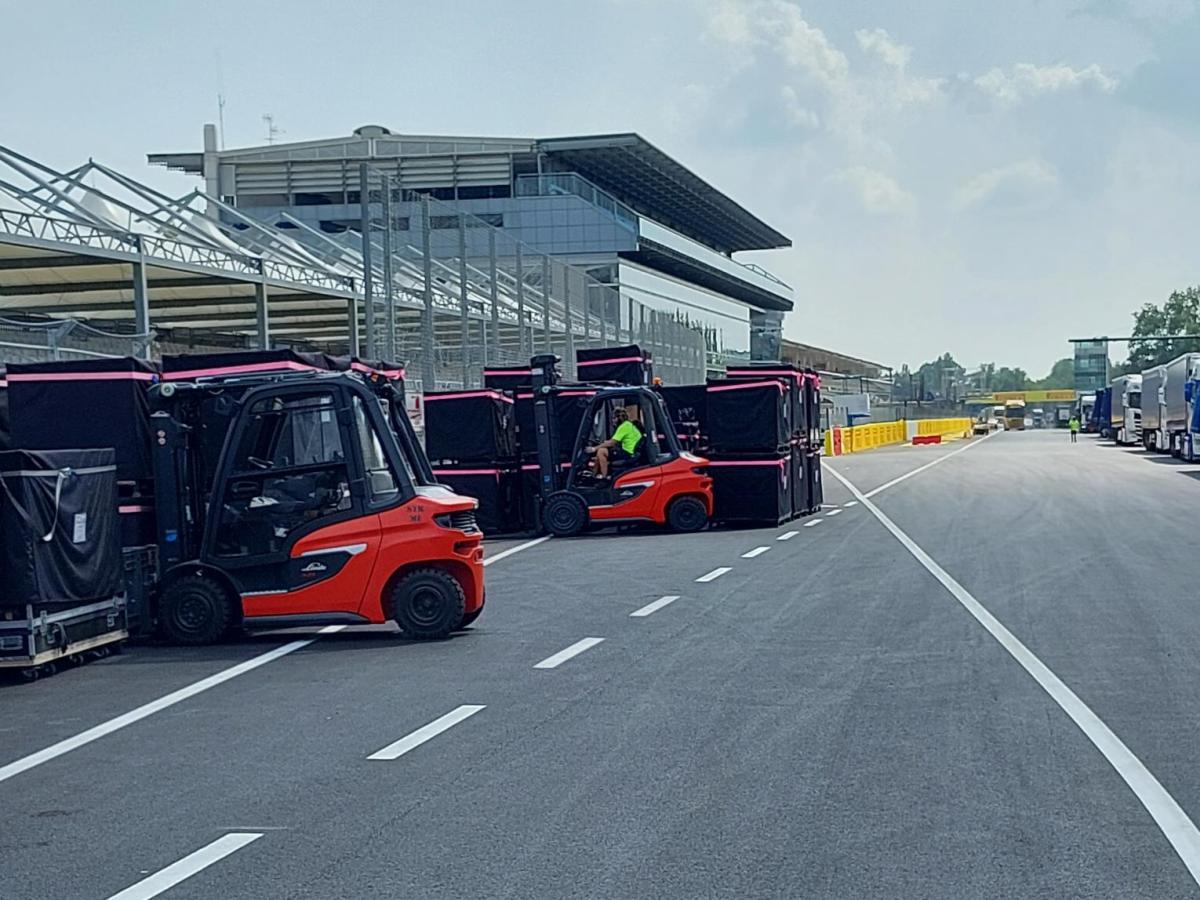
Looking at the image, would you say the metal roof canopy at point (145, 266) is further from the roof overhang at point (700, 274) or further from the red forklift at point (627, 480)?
the roof overhang at point (700, 274)

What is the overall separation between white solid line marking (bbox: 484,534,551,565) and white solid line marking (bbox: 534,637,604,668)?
7712 mm

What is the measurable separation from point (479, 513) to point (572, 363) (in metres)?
17.8

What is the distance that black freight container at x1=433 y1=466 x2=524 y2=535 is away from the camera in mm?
25094

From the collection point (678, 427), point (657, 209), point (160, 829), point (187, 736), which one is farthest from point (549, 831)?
point (657, 209)

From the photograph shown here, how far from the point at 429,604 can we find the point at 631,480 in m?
11.9

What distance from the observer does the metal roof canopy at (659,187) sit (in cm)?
7925

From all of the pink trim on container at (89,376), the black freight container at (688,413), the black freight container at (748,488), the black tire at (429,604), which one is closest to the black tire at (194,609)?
the black tire at (429,604)

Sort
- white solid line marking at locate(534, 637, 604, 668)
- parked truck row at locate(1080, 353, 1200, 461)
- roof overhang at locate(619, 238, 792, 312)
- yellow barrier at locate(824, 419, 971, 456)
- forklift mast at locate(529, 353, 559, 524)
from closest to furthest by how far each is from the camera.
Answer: white solid line marking at locate(534, 637, 604, 668), forklift mast at locate(529, 353, 559, 524), parked truck row at locate(1080, 353, 1200, 461), yellow barrier at locate(824, 419, 971, 456), roof overhang at locate(619, 238, 792, 312)

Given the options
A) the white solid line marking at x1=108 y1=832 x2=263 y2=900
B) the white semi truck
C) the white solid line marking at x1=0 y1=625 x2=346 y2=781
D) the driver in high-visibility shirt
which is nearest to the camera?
the white solid line marking at x1=108 y1=832 x2=263 y2=900

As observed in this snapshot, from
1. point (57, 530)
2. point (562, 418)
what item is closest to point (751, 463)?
point (562, 418)

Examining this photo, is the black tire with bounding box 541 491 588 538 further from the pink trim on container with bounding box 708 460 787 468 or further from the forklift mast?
the pink trim on container with bounding box 708 460 787 468

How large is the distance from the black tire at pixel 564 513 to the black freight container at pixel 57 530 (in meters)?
11.9

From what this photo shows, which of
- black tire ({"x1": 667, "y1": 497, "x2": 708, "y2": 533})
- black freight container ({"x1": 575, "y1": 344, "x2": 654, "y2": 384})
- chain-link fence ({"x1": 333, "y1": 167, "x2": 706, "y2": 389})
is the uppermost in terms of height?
chain-link fence ({"x1": 333, "y1": 167, "x2": 706, "y2": 389})

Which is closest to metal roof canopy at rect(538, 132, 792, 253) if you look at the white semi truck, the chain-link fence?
the white semi truck
